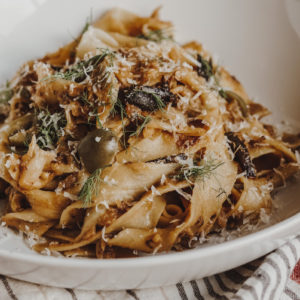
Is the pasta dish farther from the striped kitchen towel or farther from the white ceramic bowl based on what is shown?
the white ceramic bowl

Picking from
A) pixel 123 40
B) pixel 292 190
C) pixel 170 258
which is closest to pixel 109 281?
pixel 170 258

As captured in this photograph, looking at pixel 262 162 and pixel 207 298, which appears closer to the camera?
pixel 207 298

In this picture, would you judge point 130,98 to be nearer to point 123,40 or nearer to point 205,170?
point 205,170

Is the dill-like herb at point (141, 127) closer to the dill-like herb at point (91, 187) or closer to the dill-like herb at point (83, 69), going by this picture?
the dill-like herb at point (91, 187)

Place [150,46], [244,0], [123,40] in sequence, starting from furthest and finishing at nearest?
[244,0], [123,40], [150,46]

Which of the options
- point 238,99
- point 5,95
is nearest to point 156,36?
point 238,99

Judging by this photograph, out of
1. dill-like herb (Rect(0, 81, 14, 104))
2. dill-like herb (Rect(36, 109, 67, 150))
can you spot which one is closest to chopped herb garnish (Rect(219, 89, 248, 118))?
dill-like herb (Rect(36, 109, 67, 150))
